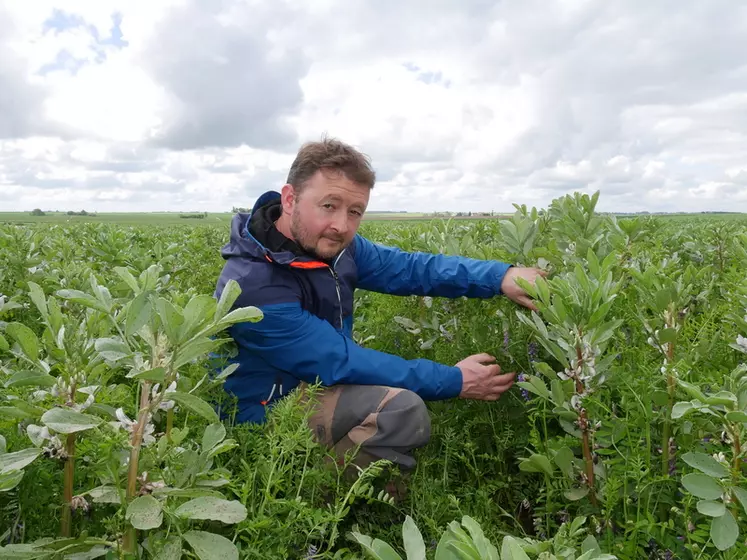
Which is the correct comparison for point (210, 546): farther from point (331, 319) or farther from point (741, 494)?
point (331, 319)

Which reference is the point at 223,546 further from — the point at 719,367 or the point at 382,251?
the point at 382,251

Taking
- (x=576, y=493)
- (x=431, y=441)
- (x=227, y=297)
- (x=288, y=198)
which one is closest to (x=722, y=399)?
(x=576, y=493)

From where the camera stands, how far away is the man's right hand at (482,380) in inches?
99.6

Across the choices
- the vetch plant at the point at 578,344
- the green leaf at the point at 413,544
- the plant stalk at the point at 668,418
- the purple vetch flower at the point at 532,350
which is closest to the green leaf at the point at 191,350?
the green leaf at the point at 413,544

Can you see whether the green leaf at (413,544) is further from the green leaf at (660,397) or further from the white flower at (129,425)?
the green leaf at (660,397)

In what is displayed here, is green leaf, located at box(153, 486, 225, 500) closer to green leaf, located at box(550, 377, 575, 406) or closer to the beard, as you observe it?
green leaf, located at box(550, 377, 575, 406)

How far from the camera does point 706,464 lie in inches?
57.2

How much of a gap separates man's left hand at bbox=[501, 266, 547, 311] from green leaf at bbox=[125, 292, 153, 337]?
5.94 feet

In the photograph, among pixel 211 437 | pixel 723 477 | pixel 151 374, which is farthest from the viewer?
pixel 723 477

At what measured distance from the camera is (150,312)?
1.19 metres

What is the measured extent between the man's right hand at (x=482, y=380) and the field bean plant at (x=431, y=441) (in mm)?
113

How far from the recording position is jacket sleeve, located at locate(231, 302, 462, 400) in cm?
247

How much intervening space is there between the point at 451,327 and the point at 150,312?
2325 millimetres

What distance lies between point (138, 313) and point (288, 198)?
1892 millimetres
